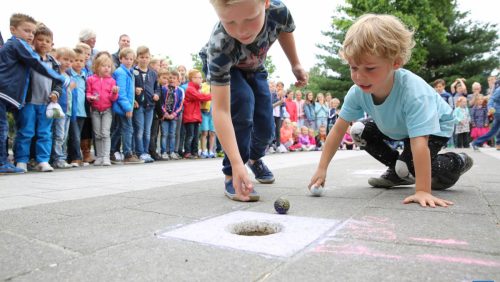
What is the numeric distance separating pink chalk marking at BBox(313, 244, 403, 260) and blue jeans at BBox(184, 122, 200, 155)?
22.3 feet

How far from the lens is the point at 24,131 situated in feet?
16.4

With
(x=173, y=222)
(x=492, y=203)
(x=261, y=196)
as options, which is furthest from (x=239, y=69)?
→ (x=492, y=203)

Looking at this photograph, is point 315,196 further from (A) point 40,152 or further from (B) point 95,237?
(A) point 40,152

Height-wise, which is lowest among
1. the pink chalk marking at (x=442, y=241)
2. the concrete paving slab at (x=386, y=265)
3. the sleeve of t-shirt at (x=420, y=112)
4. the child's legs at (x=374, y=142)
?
the concrete paving slab at (x=386, y=265)

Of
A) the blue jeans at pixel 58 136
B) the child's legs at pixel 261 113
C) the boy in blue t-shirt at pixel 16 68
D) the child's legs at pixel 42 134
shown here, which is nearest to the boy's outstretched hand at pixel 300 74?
the child's legs at pixel 261 113

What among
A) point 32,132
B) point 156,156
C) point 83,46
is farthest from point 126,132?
point 32,132

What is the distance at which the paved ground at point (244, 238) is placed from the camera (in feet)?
3.81

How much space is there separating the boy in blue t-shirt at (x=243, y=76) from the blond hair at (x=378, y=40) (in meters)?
0.53

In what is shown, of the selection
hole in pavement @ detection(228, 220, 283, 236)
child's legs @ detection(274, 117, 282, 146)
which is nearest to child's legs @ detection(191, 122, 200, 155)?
child's legs @ detection(274, 117, 282, 146)

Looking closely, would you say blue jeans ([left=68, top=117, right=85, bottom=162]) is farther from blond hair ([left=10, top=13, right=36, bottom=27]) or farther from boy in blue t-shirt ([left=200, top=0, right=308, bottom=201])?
boy in blue t-shirt ([left=200, top=0, right=308, bottom=201])

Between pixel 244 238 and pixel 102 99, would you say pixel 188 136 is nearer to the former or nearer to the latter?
pixel 102 99

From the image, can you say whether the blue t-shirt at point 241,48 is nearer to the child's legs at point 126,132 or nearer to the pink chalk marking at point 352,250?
the pink chalk marking at point 352,250

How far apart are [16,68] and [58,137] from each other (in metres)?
1.13

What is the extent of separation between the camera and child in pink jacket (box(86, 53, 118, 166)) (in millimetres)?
6125
